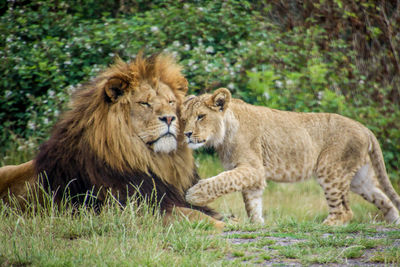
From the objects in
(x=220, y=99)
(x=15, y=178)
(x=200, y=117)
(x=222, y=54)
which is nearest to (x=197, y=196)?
(x=200, y=117)

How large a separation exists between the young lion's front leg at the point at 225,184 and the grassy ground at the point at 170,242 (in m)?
0.55

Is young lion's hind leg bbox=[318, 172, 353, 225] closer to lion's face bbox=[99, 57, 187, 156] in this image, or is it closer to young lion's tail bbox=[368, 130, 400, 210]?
young lion's tail bbox=[368, 130, 400, 210]

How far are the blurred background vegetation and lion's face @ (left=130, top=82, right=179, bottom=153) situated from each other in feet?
9.65

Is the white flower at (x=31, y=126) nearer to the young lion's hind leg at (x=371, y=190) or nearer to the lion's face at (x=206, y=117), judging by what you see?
the lion's face at (x=206, y=117)

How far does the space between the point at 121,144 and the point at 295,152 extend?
213 cm

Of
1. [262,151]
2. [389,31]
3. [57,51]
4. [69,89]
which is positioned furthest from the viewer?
[389,31]

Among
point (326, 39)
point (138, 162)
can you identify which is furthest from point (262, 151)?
point (326, 39)

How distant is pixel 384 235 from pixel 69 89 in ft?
15.1

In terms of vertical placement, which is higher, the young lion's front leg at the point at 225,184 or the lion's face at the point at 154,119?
the lion's face at the point at 154,119

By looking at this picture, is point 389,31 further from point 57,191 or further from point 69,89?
point 57,191

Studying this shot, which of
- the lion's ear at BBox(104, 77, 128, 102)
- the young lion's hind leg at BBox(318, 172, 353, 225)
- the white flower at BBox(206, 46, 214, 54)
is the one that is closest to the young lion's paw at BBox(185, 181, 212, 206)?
the lion's ear at BBox(104, 77, 128, 102)

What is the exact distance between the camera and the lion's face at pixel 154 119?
13.7 ft

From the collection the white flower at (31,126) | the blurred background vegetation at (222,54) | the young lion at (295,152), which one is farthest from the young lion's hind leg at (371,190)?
the white flower at (31,126)

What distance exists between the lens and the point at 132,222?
377cm
